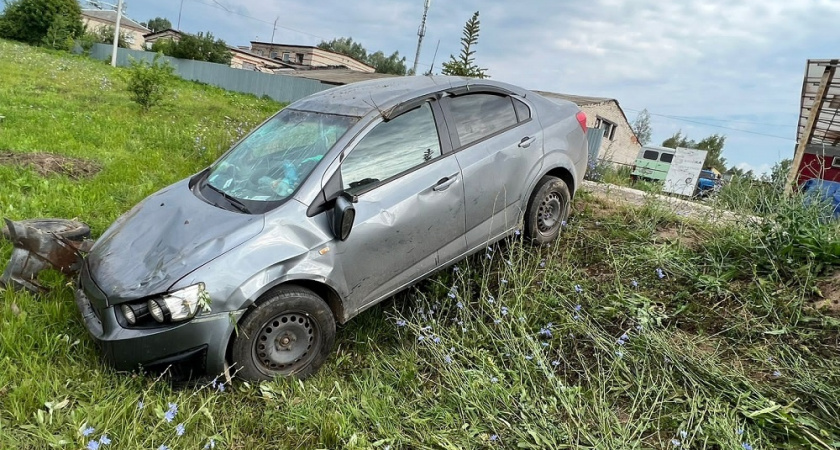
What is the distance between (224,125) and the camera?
36.9 ft

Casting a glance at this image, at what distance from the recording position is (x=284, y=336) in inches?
115

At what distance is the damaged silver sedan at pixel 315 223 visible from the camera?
8.73ft

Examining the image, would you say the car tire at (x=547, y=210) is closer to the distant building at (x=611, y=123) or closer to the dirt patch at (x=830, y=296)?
the dirt patch at (x=830, y=296)

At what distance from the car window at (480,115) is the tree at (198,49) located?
3676cm

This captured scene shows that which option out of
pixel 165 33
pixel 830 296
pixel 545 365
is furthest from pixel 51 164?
pixel 165 33

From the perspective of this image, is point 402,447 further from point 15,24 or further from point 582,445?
point 15,24

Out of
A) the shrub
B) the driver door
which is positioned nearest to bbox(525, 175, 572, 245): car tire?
the driver door

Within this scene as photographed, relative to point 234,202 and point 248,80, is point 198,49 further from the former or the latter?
point 234,202

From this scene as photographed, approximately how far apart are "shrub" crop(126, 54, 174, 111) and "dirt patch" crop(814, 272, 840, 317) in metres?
12.5

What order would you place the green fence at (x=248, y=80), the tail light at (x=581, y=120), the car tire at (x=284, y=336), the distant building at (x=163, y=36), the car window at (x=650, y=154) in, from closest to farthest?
the car tire at (x=284, y=336) < the tail light at (x=581, y=120) < the green fence at (x=248, y=80) < the car window at (x=650, y=154) < the distant building at (x=163, y=36)

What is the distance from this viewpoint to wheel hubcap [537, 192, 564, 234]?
418cm

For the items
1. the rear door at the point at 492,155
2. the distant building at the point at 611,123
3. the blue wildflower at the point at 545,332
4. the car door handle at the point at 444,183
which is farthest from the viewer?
the distant building at the point at 611,123

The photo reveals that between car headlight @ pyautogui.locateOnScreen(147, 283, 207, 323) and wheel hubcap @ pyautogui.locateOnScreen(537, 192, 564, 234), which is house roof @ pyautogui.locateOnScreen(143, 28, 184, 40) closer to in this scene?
wheel hubcap @ pyautogui.locateOnScreen(537, 192, 564, 234)

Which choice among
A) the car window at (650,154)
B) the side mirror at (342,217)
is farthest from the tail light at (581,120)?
the car window at (650,154)
